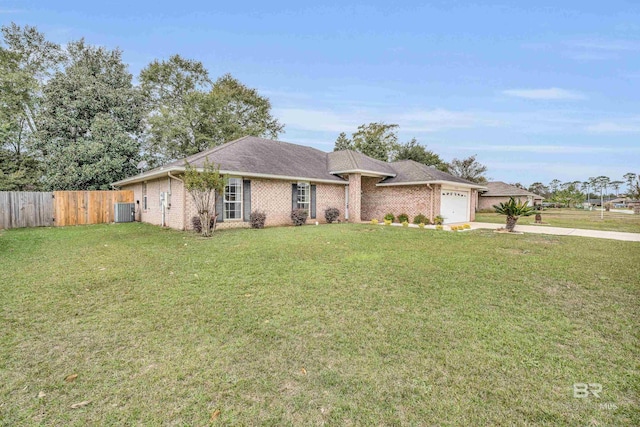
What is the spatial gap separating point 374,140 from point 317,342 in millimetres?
37262

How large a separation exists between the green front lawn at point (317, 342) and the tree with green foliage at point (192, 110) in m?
21.5

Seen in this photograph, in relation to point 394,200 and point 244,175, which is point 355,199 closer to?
point 394,200

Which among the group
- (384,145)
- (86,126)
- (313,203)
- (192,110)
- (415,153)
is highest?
(192,110)

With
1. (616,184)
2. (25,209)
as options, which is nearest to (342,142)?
(25,209)

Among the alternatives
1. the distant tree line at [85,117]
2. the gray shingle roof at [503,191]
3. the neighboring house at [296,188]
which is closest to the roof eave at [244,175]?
the neighboring house at [296,188]

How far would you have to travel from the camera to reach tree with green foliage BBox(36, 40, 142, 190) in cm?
2019

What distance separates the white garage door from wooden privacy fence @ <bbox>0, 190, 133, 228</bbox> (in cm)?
1924

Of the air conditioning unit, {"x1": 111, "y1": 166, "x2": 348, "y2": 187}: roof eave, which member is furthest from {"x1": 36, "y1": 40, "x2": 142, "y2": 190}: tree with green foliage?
the air conditioning unit

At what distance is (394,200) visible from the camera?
63.1 feet

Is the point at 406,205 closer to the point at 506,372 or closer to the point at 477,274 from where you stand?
the point at 477,274

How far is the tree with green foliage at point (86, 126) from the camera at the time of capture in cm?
2019

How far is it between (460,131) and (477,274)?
83.2 ft

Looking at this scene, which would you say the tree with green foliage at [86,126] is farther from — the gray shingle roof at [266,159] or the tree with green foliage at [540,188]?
the tree with green foliage at [540,188]

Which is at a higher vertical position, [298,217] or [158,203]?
[158,203]
